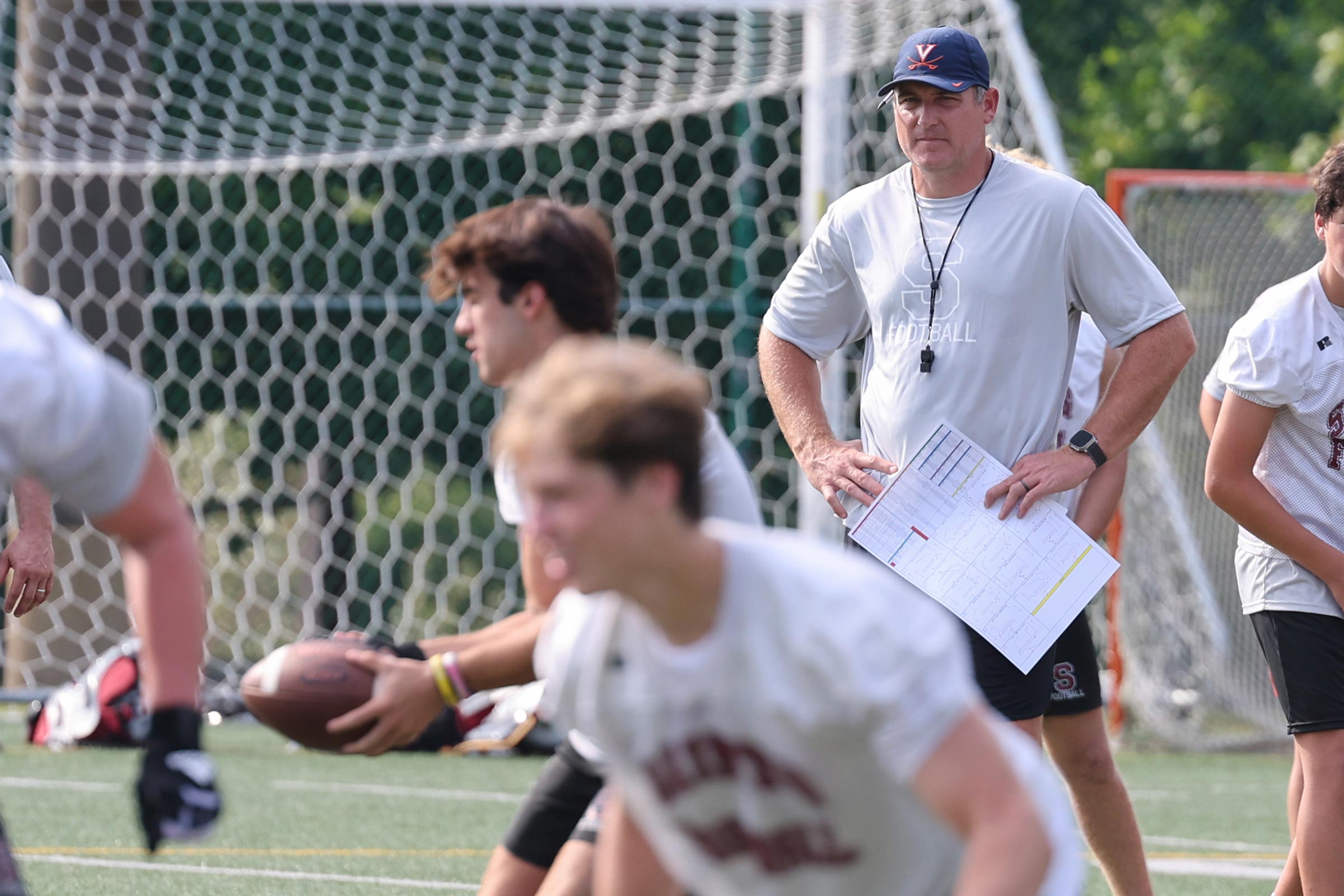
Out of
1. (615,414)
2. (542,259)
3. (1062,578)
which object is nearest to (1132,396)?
(1062,578)

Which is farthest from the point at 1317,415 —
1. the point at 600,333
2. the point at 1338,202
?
the point at 600,333

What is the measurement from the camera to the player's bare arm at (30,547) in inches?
162

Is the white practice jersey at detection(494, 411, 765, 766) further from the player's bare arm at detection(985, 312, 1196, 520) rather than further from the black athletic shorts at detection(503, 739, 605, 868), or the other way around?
the player's bare arm at detection(985, 312, 1196, 520)

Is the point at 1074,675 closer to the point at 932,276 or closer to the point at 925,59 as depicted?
the point at 932,276

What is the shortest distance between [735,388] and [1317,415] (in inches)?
291

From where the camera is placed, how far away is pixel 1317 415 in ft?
13.5

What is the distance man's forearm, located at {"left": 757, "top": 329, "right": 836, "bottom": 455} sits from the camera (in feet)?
14.4

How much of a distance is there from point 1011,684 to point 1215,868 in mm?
2485

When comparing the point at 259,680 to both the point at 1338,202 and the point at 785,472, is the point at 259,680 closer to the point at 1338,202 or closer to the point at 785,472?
the point at 1338,202

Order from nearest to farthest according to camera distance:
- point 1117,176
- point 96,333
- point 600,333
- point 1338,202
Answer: point 600,333 < point 1338,202 < point 1117,176 < point 96,333

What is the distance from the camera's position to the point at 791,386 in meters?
4.47

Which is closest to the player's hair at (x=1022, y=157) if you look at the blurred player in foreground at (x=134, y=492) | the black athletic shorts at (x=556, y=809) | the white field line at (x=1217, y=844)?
the black athletic shorts at (x=556, y=809)

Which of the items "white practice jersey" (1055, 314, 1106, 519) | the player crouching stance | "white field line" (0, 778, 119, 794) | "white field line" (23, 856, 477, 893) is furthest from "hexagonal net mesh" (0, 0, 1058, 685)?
the player crouching stance

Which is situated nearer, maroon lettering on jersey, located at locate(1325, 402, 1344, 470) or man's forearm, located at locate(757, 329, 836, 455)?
maroon lettering on jersey, located at locate(1325, 402, 1344, 470)
